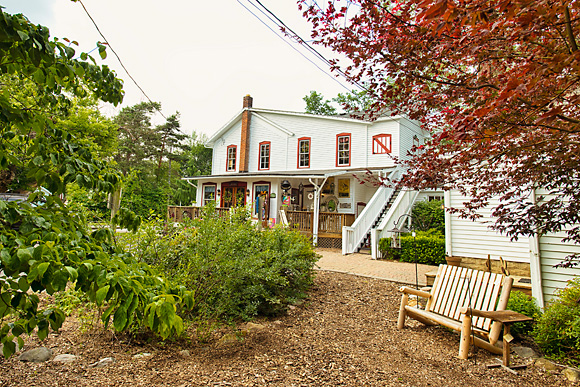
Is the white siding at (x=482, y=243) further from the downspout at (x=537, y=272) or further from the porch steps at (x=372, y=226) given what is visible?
the porch steps at (x=372, y=226)

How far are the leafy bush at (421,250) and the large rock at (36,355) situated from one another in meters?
9.03

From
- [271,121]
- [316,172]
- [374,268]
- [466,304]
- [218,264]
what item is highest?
[271,121]

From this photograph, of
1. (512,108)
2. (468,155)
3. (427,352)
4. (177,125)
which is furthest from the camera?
(177,125)

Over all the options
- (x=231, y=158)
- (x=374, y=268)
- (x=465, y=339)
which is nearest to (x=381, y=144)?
(x=374, y=268)

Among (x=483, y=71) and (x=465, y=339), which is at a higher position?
(x=483, y=71)

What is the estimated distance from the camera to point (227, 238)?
186 inches

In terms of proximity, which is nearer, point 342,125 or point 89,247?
point 89,247

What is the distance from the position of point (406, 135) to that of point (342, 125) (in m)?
3.38

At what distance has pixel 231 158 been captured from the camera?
71.4 ft

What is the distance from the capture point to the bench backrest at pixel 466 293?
13.9ft

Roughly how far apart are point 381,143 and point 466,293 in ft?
42.9

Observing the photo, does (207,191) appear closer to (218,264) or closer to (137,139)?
(218,264)

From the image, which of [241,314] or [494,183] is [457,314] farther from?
[241,314]

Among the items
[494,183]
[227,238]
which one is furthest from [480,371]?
[227,238]
